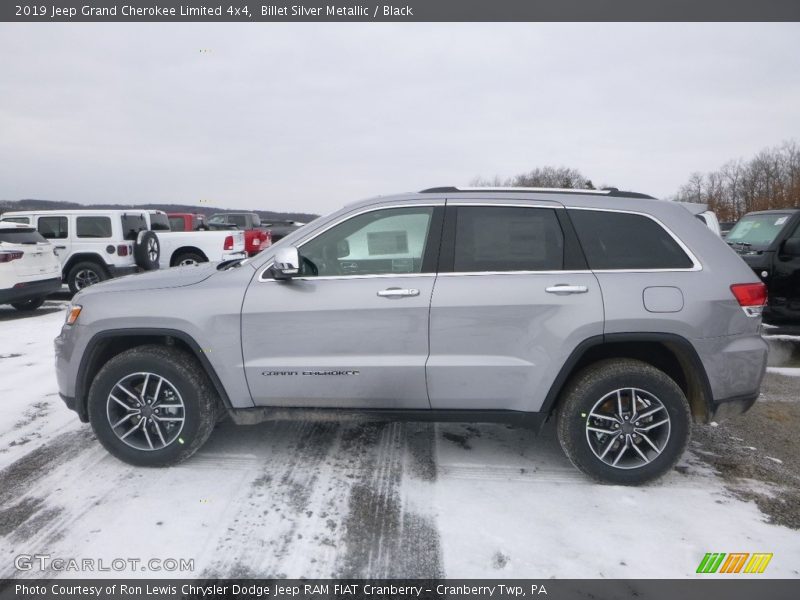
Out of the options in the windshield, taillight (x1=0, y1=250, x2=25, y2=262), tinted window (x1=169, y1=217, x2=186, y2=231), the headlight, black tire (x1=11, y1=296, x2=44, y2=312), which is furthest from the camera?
tinted window (x1=169, y1=217, x2=186, y2=231)

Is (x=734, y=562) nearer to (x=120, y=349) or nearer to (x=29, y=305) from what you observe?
(x=120, y=349)

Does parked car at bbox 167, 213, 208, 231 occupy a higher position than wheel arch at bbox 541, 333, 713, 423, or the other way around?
parked car at bbox 167, 213, 208, 231

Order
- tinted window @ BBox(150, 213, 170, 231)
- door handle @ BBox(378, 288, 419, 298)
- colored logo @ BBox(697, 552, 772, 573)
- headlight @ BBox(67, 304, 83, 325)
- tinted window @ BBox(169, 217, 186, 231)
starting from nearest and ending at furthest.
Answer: colored logo @ BBox(697, 552, 772, 573) < door handle @ BBox(378, 288, 419, 298) < headlight @ BBox(67, 304, 83, 325) < tinted window @ BBox(150, 213, 170, 231) < tinted window @ BBox(169, 217, 186, 231)

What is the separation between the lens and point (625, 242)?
3340 millimetres

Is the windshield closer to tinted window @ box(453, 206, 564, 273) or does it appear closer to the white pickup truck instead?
tinted window @ box(453, 206, 564, 273)

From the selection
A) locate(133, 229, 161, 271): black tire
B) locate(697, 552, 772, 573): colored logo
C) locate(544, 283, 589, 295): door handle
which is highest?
locate(544, 283, 589, 295): door handle

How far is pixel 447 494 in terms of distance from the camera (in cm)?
325

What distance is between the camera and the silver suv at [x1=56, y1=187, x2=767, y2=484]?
323 cm

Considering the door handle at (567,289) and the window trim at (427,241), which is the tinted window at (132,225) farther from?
the door handle at (567,289)

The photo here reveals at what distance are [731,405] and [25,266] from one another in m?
10.2

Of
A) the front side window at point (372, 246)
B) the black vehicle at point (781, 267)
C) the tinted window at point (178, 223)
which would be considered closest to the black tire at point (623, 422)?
the front side window at point (372, 246)

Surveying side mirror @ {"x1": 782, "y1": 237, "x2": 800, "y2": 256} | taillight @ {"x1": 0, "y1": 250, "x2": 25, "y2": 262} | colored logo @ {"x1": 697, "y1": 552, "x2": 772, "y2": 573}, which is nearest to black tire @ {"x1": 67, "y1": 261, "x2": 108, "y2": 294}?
taillight @ {"x1": 0, "y1": 250, "x2": 25, "y2": 262}

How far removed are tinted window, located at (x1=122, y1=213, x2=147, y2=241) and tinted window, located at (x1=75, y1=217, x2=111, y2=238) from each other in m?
0.30

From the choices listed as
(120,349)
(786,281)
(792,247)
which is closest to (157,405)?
Result: (120,349)
